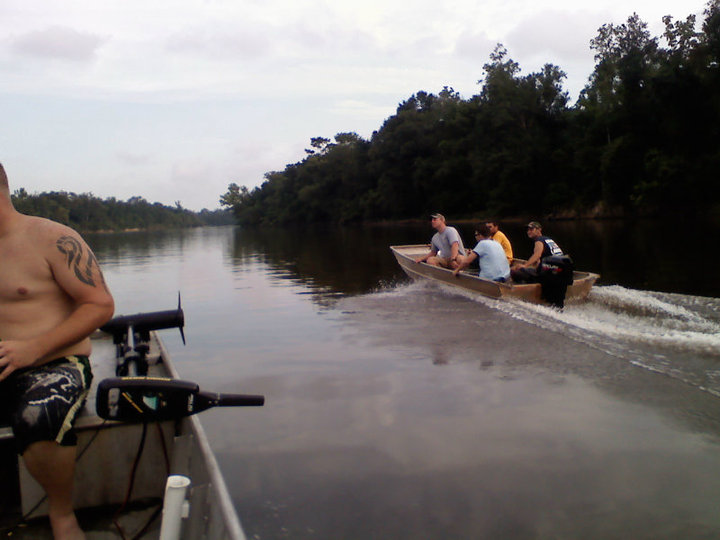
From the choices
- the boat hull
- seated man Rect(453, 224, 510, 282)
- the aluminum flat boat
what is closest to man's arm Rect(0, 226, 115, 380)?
the aluminum flat boat

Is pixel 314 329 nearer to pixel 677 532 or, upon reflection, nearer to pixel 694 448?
pixel 694 448

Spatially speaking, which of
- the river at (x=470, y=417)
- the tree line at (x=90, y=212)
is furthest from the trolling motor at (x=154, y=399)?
the tree line at (x=90, y=212)

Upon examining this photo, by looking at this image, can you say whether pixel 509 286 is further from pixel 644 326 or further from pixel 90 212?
pixel 90 212

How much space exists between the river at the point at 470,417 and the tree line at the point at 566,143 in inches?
1520

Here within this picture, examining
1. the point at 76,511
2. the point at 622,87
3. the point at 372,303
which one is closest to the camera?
the point at 76,511

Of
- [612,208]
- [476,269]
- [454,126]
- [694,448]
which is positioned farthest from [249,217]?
[694,448]

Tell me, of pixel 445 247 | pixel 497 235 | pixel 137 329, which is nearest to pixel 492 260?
pixel 497 235

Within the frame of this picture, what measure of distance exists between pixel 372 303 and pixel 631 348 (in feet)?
18.6

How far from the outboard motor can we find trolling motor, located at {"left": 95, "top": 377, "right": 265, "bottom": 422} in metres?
8.40

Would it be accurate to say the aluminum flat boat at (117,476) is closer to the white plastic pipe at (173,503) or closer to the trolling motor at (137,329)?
the trolling motor at (137,329)

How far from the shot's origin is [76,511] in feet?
10.2

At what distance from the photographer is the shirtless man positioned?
9.01ft

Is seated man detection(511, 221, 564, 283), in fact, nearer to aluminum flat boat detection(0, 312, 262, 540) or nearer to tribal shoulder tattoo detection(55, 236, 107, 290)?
aluminum flat boat detection(0, 312, 262, 540)

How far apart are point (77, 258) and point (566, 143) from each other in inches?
2392
